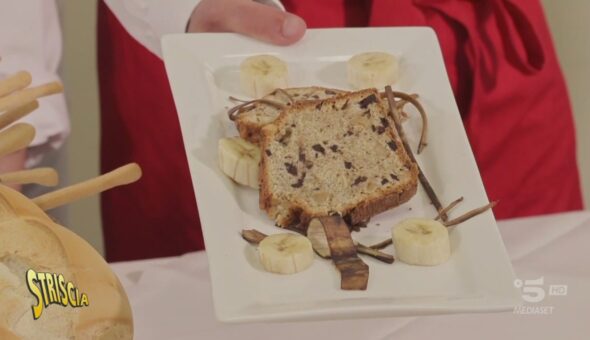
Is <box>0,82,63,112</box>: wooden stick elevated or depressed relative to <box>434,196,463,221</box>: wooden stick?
elevated

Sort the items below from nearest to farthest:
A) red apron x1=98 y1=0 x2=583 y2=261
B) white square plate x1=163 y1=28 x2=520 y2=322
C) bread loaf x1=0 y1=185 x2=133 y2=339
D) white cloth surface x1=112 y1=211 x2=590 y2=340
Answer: bread loaf x1=0 y1=185 x2=133 y2=339 → white square plate x1=163 y1=28 x2=520 y2=322 → white cloth surface x1=112 y1=211 x2=590 y2=340 → red apron x1=98 y1=0 x2=583 y2=261

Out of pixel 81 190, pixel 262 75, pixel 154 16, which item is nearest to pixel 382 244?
pixel 262 75

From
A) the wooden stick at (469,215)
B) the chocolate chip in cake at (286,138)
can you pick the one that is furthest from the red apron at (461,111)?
the wooden stick at (469,215)

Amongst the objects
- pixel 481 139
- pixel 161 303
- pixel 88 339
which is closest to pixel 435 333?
pixel 161 303

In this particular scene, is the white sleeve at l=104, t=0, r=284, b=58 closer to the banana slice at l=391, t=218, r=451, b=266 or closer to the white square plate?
the white square plate

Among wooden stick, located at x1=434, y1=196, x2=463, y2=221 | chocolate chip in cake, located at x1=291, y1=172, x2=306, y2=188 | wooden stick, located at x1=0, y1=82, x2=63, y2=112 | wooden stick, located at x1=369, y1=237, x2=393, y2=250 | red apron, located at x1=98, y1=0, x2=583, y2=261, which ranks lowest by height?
red apron, located at x1=98, y1=0, x2=583, y2=261

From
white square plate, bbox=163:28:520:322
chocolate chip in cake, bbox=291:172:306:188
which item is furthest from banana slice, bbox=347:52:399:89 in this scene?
chocolate chip in cake, bbox=291:172:306:188

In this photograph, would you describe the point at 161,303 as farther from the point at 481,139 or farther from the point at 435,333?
the point at 481,139
